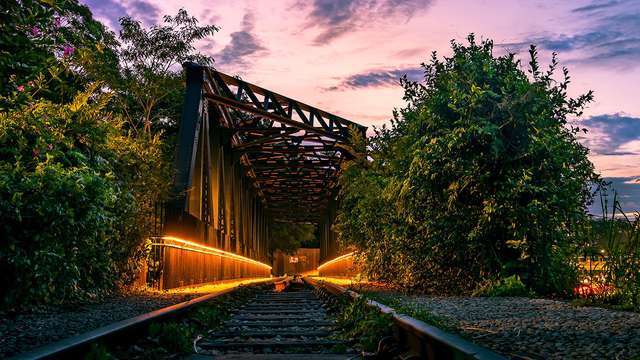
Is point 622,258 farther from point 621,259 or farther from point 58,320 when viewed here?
point 58,320

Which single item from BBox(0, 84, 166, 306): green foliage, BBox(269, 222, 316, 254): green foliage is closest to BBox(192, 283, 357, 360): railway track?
BBox(0, 84, 166, 306): green foliage

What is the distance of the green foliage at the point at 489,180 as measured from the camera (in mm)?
7820

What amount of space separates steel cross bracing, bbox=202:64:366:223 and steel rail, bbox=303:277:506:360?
1213 cm

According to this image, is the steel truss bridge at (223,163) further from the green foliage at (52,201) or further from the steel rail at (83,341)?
the steel rail at (83,341)

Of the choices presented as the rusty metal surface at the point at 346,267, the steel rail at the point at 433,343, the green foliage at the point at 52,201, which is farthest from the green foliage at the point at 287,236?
the steel rail at the point at 433,343

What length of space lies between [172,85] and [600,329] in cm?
2108

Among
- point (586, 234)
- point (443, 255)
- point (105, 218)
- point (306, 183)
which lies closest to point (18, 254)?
point (105, 218)

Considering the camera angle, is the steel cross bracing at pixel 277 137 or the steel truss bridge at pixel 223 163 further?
the steel cross bracing at pixel 277 137

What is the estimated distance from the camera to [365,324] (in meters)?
Result: 4.96

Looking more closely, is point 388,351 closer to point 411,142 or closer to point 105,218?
point 105,218

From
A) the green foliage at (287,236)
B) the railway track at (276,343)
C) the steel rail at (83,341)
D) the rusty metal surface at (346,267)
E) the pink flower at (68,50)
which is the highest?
the green foliage at (287,236)

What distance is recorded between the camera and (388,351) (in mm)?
4004

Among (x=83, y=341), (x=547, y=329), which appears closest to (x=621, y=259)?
(x=547, y=329)

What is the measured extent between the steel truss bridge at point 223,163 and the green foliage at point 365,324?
17.1 feet
